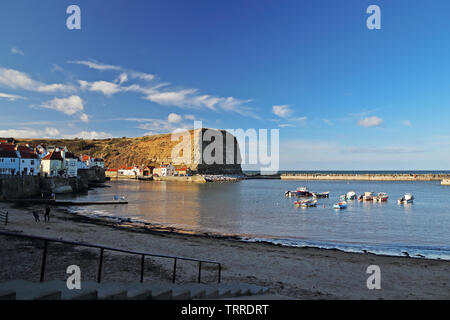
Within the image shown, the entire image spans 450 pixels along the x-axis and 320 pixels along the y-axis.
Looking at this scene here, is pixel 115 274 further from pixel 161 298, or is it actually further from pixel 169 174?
pixel 169 174

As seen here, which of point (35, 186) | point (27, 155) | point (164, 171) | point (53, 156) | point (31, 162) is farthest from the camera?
point (164, 171)

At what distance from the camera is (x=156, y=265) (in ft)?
48.9

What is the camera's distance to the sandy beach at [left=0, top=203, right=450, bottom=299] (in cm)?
1252

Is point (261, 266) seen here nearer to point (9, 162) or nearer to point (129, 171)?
point (9, 162)

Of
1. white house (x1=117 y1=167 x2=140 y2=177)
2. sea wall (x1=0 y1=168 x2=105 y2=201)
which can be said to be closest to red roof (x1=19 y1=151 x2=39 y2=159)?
sea wall (x1=0 y1=168 x2=105 y2=201)

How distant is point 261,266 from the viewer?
16750 millimetres

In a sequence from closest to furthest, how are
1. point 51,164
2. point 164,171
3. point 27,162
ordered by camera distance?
point 27,162
point 51,164
point 164,171

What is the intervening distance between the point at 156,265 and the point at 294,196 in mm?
67910

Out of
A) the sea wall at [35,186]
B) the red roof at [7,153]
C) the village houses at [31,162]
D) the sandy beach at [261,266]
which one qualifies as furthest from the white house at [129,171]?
the sandy beach at [261,266]

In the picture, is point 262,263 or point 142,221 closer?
point 262,263

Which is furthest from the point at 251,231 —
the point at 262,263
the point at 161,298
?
the point at 161,298

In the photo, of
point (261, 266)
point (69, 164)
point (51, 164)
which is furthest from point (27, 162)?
point (261, 266)

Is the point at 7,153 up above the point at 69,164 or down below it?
above

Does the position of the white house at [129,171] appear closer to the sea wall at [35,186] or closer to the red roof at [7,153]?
the sea wall at [35,186]
